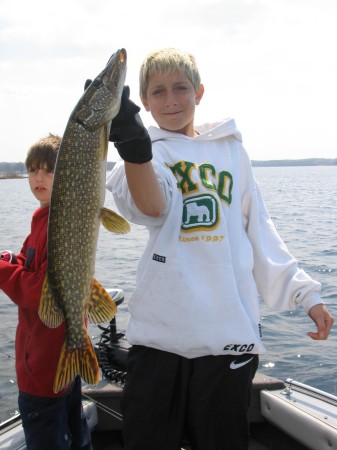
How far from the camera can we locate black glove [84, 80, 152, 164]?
6.66 feet

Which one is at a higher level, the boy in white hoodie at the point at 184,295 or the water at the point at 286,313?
the boy in white hoodie at the point at 184,295

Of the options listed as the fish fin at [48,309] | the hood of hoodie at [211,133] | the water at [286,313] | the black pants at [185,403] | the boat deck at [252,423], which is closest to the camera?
the black pants at [185,403]

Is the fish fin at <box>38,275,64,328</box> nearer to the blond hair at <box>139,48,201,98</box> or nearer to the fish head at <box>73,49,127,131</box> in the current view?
the fish head at <box>73,49,127,131</box>

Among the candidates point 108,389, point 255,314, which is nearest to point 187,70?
point 255,314

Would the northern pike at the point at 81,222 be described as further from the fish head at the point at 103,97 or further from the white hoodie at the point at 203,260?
the white hoodie at the point at 203,260

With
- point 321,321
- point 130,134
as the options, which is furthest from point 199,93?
point 321,321

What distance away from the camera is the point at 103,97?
6.71ft

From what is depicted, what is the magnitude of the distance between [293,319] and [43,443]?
6961 mm

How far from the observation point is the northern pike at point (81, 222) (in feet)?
6.78

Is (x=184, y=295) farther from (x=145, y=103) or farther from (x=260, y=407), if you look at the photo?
(x=260, y=407)

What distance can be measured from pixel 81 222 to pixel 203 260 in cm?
59

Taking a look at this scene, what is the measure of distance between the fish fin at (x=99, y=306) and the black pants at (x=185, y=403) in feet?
1.03

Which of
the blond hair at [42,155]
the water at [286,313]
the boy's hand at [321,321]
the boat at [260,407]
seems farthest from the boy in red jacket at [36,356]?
the water at [286,313]

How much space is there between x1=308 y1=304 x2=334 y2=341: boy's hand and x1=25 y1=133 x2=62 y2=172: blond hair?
1.78 metres
